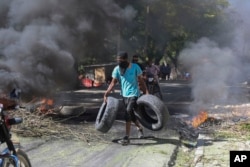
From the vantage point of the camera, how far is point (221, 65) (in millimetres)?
14578

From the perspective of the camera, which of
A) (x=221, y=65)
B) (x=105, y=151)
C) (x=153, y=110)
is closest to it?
(x=105, y=151)

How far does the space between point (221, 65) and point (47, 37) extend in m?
6.20

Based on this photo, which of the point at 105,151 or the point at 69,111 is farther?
the point at 69,111

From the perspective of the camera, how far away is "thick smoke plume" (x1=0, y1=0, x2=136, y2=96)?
11.2m

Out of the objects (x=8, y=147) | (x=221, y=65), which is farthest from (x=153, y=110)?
(x=221, y=65)

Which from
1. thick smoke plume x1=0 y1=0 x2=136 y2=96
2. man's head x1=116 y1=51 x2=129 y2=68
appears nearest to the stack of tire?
man's head x1=116 y1=51 x2=129 y2=68

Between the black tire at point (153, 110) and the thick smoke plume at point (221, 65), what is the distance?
5.68 meters

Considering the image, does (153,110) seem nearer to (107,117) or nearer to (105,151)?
(107,117)

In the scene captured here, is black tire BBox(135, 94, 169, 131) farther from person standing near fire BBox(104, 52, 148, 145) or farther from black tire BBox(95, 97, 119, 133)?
black tire BBox(95, 97, 119, 133)

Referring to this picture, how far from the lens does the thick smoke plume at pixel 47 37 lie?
11156mm

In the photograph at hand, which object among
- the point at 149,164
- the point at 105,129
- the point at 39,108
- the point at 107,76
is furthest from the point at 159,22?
the point at 149,164

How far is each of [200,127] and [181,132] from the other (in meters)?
0.73

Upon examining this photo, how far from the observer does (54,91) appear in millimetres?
12055

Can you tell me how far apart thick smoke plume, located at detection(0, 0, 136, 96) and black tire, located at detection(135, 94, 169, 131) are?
3974 mm
